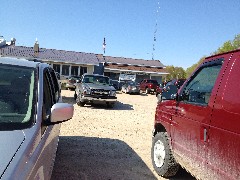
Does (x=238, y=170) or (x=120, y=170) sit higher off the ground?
(x=238, y=170)

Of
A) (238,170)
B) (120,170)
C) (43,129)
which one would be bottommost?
(120,170)

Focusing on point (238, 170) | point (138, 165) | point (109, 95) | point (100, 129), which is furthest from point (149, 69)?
point (238, 170)

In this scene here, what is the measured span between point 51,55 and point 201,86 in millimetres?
37042

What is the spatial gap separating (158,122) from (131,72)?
3690 centimetres

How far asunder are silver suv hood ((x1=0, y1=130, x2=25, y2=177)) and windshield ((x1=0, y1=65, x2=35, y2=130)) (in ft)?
0.41

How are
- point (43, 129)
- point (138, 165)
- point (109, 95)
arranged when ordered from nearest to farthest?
point (43, 129) → point (138, 165) → point (109, 95)

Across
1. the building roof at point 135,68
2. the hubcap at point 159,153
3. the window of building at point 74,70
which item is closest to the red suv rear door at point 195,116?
the hubcap at point 159,153

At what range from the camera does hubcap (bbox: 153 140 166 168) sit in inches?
208

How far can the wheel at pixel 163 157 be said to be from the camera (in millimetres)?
5043

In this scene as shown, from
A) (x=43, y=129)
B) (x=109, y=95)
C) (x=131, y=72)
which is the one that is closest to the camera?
(x=43, y=129)

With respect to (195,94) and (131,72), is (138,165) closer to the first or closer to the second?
(195,94)

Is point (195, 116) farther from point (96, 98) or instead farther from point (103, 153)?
point (96, 98)

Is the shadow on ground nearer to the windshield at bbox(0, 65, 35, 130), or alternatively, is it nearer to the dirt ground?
the dirt ground

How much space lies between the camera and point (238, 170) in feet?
9.57
